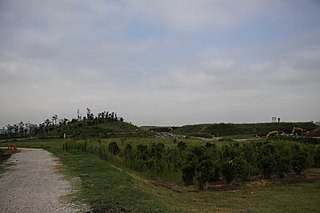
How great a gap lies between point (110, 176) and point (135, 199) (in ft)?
11.6

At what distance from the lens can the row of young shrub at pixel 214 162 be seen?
1241cm

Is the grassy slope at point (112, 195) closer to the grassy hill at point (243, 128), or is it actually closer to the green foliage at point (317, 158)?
the green foliage at point (317, 158)

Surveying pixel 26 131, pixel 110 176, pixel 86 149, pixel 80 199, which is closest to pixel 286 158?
pixel 110 176

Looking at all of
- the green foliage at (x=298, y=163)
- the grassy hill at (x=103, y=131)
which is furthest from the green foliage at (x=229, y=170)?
the grassy hill at (x=103, y=131)

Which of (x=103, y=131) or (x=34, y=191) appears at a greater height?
(x=103, y=131)

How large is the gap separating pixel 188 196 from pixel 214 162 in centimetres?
332

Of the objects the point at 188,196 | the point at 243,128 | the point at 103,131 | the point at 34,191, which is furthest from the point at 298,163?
the point at 243,128

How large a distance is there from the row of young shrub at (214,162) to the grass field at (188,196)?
0.64 m

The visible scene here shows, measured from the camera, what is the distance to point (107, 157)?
18.0 meters

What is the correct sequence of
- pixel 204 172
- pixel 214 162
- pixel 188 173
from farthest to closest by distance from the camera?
pixel 214 162 → pixel 188 173 → pixel 204 172

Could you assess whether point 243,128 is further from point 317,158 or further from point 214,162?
point 214,162

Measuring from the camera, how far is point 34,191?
8.84 m

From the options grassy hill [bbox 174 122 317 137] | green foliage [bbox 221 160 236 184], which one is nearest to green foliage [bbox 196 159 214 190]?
green foliage [bbox 221 160 236 184]

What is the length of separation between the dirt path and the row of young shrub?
189 inches
